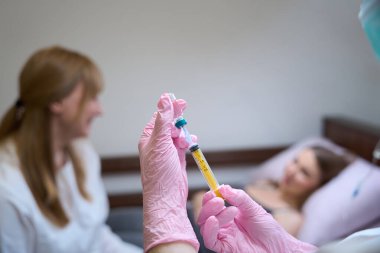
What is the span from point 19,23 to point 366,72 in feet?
3.55

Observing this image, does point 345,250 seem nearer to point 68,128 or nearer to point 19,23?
point 68,128

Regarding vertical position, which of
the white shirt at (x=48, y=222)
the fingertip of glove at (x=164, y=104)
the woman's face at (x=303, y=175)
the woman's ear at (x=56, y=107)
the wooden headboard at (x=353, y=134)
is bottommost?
the white shirt at (x=48, y=222)

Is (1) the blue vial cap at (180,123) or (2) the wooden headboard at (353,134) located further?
(2) the wooden headboard at (353,134)

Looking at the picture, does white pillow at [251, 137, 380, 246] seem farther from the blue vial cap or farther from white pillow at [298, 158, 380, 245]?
the blue vial cap

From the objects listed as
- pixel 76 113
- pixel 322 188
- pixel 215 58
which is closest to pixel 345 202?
pixel 322 188

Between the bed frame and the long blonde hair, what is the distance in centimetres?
31

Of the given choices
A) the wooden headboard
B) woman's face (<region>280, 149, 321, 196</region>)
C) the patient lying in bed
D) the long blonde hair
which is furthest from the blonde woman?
the wooden headboard

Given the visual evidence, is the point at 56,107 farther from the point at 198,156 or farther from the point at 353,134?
the point at 353,134

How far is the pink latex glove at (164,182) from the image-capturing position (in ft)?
1.32

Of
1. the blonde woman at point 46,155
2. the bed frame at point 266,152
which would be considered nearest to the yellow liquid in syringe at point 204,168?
the blonde woman at point 46,155

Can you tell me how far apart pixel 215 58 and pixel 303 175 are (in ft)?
1.63

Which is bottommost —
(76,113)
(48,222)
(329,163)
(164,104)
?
(48,222)

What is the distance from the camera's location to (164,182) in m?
0.42

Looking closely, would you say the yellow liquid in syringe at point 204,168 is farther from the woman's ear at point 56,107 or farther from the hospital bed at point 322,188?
the woman's ear at point 56,107
